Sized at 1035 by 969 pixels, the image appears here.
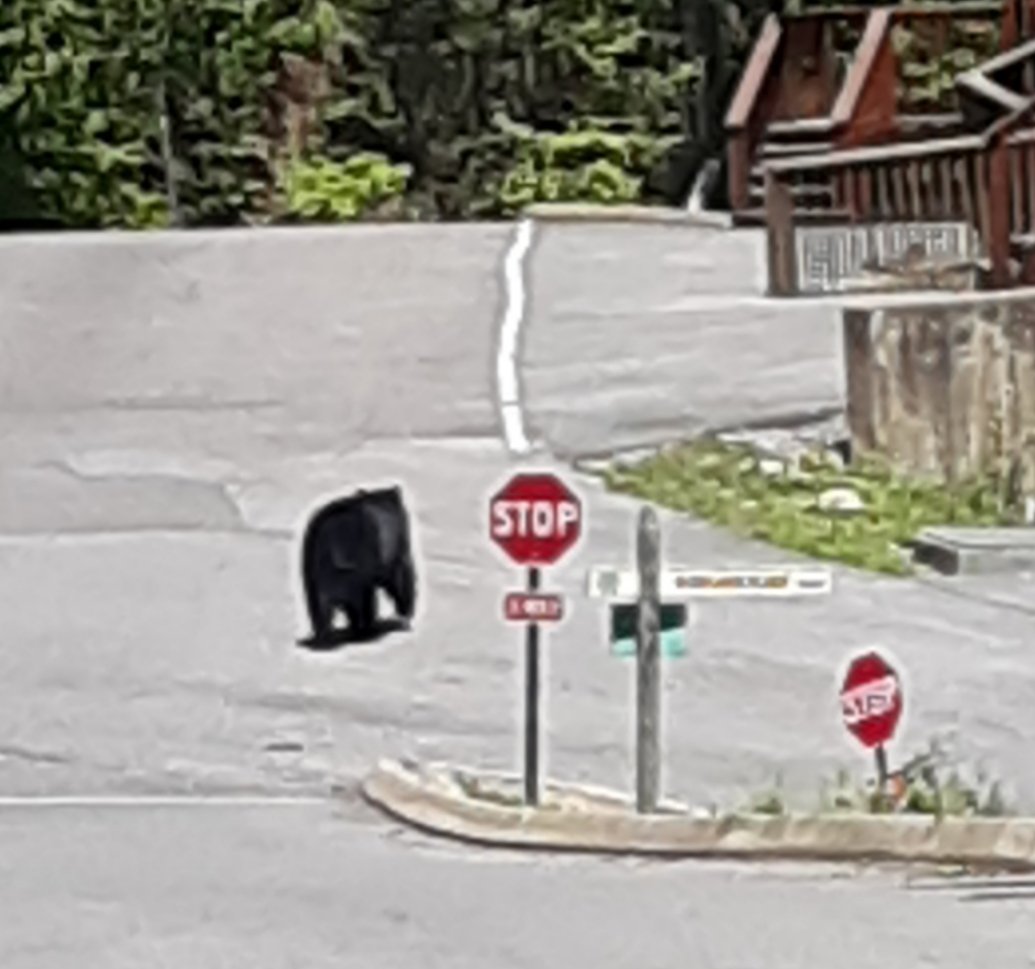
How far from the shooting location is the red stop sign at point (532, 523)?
10.8 meters

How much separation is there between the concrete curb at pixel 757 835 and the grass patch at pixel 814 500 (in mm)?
4728

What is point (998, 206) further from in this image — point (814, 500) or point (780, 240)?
point (814, 500)

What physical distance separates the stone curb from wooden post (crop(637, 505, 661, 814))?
15.5 m

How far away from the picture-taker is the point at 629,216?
88.3 feet

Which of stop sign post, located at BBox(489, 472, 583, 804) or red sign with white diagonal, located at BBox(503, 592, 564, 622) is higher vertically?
stop sign post, located at BBox(489, 472, 583, 804)

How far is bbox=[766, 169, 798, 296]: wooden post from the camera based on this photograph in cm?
2261

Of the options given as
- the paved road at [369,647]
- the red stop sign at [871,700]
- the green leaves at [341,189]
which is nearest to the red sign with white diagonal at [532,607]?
the paved road at [369,647]

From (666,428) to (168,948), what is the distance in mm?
9574

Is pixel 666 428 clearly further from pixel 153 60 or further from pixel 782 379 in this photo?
pixel 153 60

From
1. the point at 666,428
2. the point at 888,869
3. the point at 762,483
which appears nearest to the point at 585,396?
the point at 666,428

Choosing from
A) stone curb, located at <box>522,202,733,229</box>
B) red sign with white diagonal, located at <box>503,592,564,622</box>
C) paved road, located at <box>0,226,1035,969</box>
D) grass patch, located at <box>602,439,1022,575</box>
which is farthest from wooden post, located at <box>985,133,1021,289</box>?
red sign with white diagonal, located at <box>503,592,564,622</box>

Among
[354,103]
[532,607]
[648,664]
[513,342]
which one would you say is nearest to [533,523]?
[532,607]

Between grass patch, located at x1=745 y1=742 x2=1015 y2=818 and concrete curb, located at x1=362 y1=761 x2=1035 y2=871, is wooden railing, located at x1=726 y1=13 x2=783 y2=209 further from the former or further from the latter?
concrete curb, located at x1=362 y1=761 x2=1035 y2=871

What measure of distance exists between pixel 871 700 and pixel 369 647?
3.35 metres
